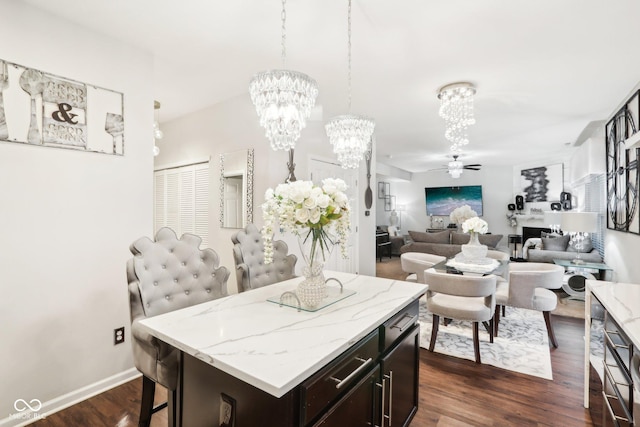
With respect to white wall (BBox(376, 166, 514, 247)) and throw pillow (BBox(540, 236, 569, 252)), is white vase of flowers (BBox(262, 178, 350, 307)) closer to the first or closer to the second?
throw pillow (BBox(540, 236, 569, 252))

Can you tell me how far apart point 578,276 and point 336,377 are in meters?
4.95

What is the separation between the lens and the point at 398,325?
164cm

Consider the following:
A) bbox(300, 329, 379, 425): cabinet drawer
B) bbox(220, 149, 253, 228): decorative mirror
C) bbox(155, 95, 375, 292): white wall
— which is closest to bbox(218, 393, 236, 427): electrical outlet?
bbox(300, 329, 379, 425): cabinet drawer

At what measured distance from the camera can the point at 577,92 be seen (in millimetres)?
3533

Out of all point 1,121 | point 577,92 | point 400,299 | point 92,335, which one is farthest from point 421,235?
point 1,121

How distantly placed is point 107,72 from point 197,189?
87.2 inches

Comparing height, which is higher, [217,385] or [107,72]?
[107,72]

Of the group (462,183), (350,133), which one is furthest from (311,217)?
(462,183)

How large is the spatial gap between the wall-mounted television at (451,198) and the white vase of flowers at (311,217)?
31.2 ft

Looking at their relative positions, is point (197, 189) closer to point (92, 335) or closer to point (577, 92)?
point (92, 335)

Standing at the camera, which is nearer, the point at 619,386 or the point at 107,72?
the point at 619,386

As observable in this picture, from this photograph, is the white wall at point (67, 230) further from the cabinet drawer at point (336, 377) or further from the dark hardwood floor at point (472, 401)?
the cabinet drawer at point (336, 377)

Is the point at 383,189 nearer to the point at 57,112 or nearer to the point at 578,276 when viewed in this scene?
the point at 578,276

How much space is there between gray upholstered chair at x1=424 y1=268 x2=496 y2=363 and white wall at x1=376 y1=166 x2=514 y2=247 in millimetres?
7555
